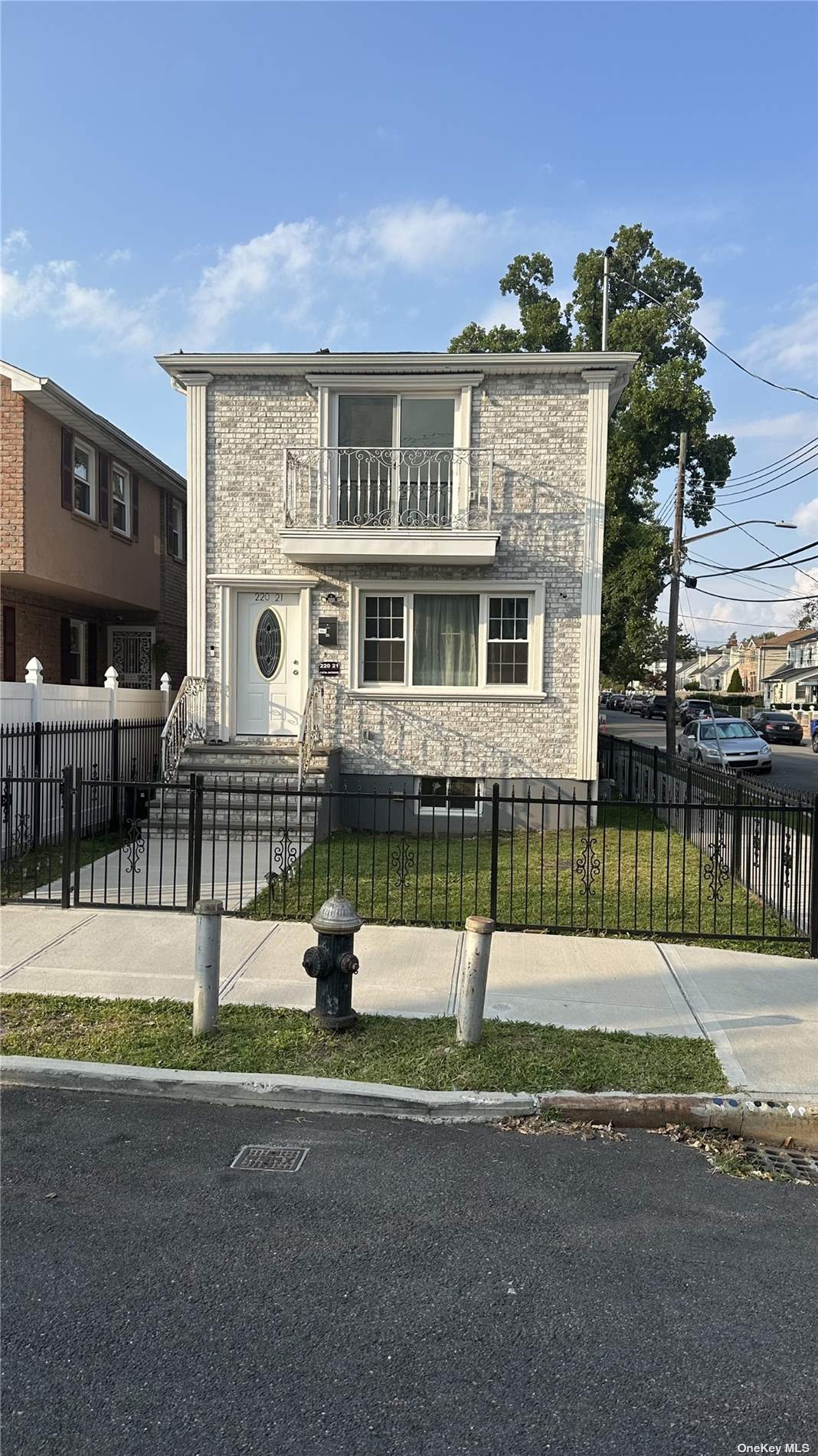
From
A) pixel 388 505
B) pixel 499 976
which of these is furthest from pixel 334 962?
pixel 388 505

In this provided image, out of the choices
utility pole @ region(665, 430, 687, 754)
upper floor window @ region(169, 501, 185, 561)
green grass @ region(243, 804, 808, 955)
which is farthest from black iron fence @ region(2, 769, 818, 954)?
utility pole @ region(665, 430, 687, 754)

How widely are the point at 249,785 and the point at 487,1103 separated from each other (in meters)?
8.33

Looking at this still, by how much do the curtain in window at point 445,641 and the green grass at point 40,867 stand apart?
523 centimetres

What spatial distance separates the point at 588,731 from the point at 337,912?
894cm

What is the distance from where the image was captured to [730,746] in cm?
2667

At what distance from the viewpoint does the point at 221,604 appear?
14055mm

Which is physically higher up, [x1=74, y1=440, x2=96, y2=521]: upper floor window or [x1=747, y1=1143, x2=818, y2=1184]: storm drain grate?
[x1=74, y1=440, x2=96, y2=521]: upper floor window

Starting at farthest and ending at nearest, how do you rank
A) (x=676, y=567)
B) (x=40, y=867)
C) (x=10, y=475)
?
(x=676, y=567) < (x=10, y=475) < (x=40, y=867)

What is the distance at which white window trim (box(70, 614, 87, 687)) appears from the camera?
743 inches

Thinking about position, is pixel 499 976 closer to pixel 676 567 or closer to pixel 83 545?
pixel 83 545

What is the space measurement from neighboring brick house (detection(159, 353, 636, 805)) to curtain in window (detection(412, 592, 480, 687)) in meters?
0.03

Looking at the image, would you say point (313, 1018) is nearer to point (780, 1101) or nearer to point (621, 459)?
point (780, 1101)

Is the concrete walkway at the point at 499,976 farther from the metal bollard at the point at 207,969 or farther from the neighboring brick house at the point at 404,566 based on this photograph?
the neighboring brick house at the point at 404,566

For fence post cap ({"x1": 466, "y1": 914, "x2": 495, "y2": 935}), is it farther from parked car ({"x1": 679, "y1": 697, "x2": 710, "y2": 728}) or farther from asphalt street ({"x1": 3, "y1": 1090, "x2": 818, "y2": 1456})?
parked car ({"x1": 679, "y1": 697, "x2": 710, "y2": 728})
